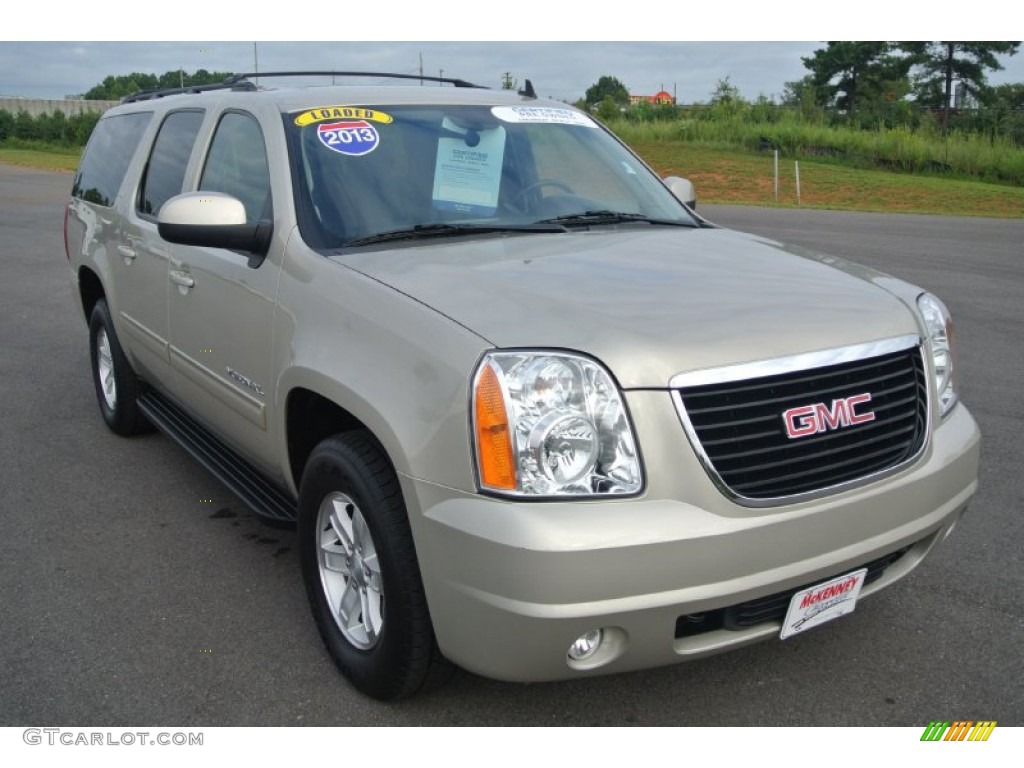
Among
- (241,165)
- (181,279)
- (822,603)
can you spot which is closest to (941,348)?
(822,603)

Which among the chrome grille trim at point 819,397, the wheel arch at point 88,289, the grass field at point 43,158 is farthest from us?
the grass field at point 43,158

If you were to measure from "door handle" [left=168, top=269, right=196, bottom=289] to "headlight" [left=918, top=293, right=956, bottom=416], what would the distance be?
2.75 m

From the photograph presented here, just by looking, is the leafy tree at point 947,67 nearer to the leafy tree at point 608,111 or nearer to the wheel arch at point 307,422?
the leafy tree at point 608,111

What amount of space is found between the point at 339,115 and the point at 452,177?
19.4 inches

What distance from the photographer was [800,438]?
259cm

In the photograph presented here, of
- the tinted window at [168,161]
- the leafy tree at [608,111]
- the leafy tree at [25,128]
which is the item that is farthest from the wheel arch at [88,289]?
the leafy tree at [25,128]

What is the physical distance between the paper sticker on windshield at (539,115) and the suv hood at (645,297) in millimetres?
871

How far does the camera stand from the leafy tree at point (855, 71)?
188ft

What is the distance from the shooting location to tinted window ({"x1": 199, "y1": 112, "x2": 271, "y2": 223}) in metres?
3.71

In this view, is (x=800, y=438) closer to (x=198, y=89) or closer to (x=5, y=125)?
(x=198, y=89)

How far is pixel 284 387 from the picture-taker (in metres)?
3.23

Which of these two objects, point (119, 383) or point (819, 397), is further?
point (119, 383)

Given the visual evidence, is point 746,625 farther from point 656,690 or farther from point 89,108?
point 89,108

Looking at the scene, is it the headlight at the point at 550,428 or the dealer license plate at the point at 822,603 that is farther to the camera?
the dealer license plate at the point at 822,603
